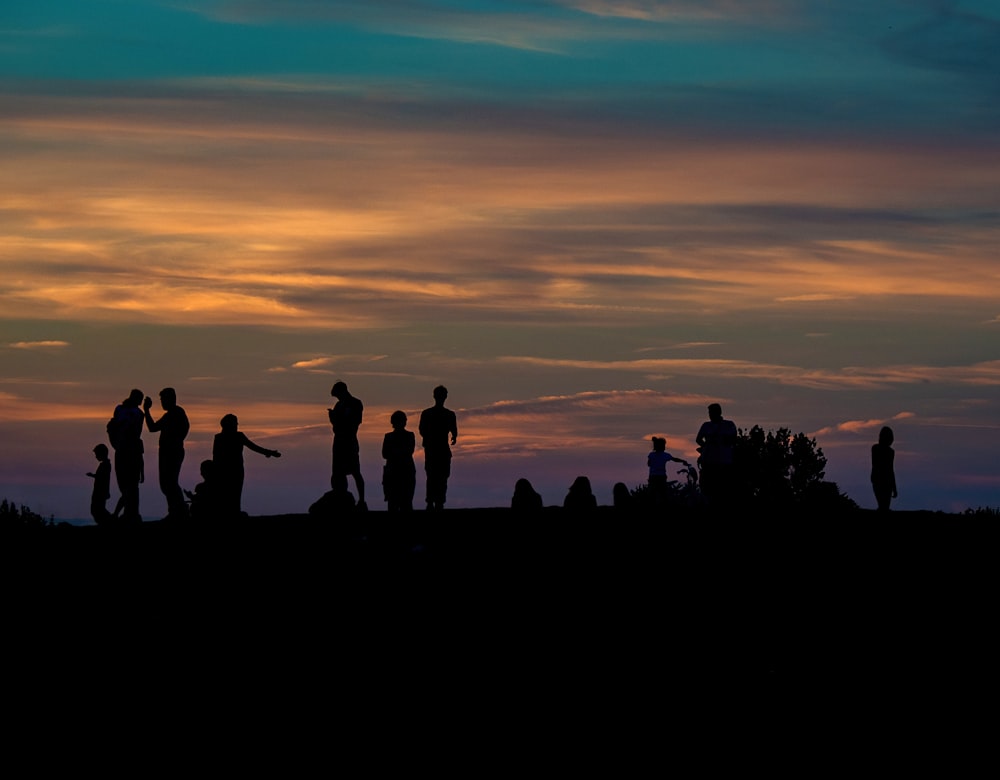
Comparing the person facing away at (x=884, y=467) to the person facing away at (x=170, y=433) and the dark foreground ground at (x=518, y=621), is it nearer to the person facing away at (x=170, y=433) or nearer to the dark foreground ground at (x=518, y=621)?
the dark foreground ground at (x=518, y=621)

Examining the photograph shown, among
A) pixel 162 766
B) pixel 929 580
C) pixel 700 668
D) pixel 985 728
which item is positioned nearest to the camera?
pixel 162 766

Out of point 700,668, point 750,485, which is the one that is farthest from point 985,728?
point 750,485

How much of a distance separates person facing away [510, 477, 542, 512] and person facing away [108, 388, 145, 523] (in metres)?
6.65

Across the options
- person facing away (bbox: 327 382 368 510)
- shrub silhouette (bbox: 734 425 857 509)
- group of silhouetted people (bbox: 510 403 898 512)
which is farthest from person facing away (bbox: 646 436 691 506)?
shrub silhouette (bbox: 734 425 857 509)

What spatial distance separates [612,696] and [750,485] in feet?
204

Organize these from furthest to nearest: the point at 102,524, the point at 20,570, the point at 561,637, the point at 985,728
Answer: the point at 102,524
the point at 20,570
the point at 561,637
the point at 985,728

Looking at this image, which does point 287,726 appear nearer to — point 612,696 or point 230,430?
point 612,696

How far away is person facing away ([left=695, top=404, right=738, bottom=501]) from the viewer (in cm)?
3073

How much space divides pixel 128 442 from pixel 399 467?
15.2ft

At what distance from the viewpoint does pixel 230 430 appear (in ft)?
92.8

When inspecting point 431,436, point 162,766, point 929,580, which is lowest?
point 162,766

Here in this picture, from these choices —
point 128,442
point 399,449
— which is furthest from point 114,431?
point 399,449

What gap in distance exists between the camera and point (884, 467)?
112ft

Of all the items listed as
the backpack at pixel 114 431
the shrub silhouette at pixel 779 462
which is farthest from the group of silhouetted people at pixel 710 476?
the shrub silhouette at pixel 779 462
